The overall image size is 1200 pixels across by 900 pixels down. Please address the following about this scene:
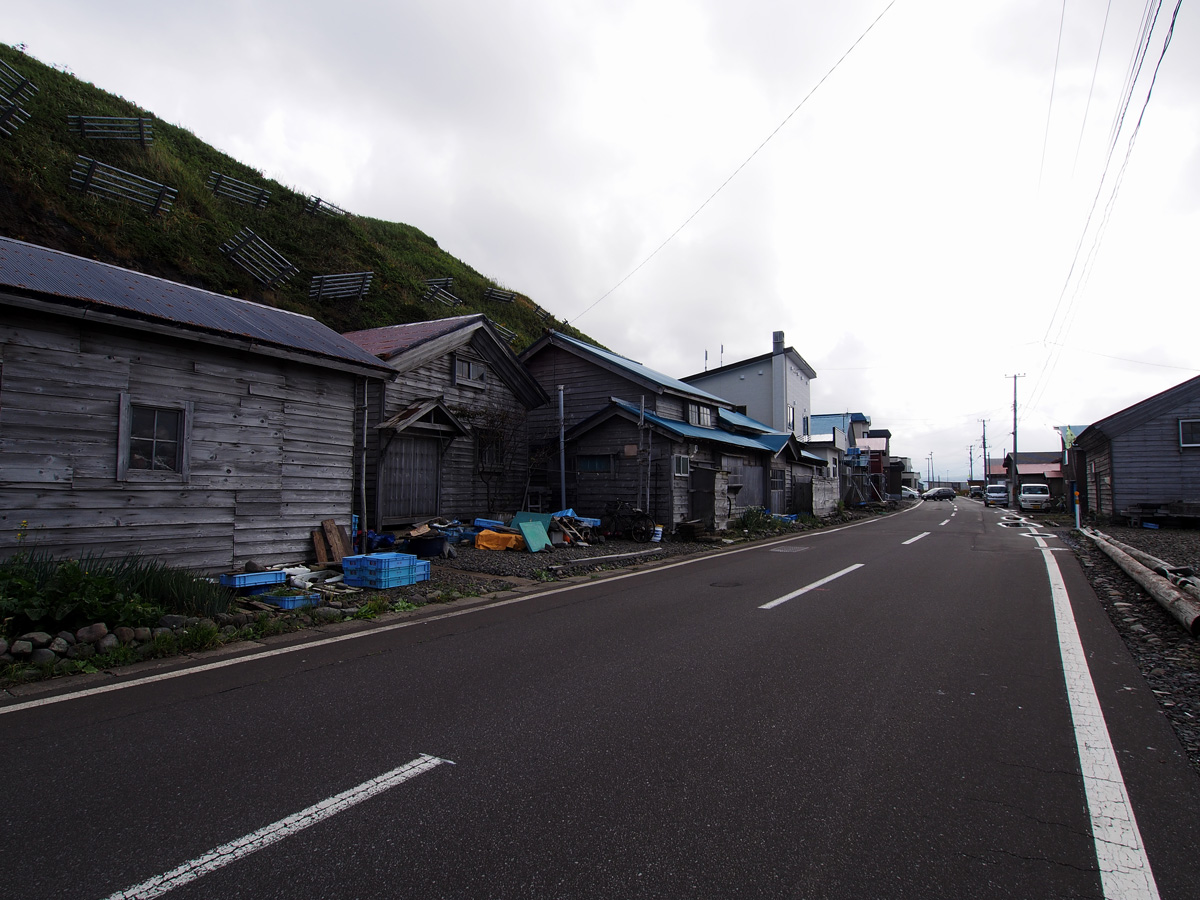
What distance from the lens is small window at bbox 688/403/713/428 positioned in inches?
908

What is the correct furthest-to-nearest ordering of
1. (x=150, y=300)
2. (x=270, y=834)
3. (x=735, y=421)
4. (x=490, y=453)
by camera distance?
(x=735, y=421) → (x=490, y=453) → (x=150, y=300) → (x=270, y=834)

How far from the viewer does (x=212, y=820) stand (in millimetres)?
2916

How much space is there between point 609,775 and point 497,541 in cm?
1063

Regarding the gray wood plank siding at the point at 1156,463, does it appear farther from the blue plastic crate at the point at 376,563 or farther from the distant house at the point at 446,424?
the blue plastic crate at the point at 376,563

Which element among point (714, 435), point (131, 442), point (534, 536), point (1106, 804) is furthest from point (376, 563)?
point (714, 435)

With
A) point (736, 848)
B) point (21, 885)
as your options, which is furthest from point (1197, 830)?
point (21, 885)

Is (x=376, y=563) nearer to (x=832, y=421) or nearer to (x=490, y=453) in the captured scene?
(x=490, y=453)

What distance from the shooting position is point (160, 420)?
28.0 ft

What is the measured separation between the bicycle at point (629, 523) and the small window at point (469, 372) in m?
5.34

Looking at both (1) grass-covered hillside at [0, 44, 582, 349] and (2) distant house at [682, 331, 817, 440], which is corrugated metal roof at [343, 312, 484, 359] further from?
(2) distant house at [682, 331, 817, 440]

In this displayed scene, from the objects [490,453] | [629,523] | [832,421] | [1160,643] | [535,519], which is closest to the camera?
[1160,643]

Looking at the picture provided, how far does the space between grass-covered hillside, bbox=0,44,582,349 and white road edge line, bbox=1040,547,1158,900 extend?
27519mm

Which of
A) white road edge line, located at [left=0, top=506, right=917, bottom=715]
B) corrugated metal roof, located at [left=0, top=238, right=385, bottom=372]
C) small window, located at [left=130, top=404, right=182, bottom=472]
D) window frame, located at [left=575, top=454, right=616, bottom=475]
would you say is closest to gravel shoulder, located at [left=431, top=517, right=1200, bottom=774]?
white road edge line, located at [left=0, top=506, right=917, bottom=715]

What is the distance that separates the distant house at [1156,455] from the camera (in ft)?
73.5
